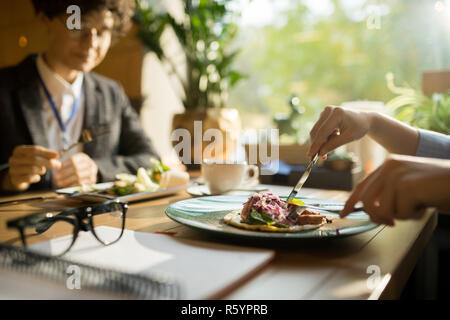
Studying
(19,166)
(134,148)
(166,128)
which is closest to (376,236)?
(19,166)

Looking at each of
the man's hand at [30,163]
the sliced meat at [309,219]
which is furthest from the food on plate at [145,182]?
the sliced meat at [309,219]

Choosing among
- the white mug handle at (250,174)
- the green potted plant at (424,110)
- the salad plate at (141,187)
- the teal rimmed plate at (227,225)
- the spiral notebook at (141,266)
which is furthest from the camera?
the green potted plant at (424,110)

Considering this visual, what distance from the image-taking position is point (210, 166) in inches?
42.1

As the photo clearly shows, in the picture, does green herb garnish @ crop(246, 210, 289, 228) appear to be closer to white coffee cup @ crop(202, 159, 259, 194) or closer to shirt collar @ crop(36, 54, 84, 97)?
white coffee cup @ crop(202, 159, 259, 194)

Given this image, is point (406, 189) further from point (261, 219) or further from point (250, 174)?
point (250, 174)

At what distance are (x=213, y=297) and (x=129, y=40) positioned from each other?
218cm

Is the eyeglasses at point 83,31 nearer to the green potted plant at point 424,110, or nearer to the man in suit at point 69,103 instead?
the man in suit at point 69,103

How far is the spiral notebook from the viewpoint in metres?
0.40

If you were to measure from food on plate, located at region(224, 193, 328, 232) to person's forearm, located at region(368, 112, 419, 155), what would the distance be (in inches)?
19.8

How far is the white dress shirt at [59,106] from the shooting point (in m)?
1.62

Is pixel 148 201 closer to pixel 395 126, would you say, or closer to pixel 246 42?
pixel 395 126

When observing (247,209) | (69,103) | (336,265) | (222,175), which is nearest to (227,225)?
(247,209)

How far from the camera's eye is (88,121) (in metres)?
1.64

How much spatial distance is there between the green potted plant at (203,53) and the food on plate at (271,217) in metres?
1.25
